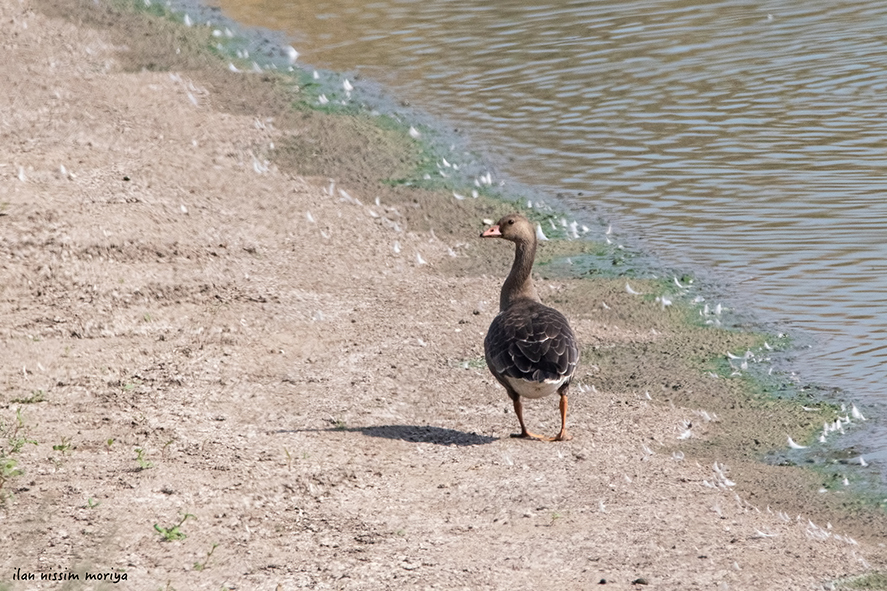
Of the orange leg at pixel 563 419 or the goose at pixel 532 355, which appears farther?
the orange leg at pixel 563 419

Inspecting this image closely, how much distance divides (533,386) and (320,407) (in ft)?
4.98

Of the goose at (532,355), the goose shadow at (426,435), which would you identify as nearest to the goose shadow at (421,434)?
the goose shadow at (426,435)

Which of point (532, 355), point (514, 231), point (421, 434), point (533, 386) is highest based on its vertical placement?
point (514, 231)

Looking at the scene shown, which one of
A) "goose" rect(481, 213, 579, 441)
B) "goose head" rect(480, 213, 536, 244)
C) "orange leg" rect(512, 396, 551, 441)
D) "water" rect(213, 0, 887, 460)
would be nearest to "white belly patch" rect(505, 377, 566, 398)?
"goose" rect(481, 213, 579, 441)

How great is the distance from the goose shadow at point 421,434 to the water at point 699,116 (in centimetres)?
262

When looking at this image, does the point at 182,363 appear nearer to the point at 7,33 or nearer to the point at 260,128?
the point at 260,128

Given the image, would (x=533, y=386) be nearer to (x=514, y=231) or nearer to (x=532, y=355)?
(x=532, y=355)

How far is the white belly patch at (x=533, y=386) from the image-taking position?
25.5ft

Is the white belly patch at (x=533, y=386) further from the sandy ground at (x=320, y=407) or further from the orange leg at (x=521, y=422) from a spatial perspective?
the sandy ground at (x=320, y=407)

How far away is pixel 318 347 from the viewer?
31.1 feet

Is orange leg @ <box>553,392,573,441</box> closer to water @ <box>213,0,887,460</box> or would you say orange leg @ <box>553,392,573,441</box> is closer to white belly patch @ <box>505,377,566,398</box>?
white belly patch @ <box>505,377,566,398</box>

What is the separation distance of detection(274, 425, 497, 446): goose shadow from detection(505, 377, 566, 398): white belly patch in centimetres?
42

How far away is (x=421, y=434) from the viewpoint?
26.5ft

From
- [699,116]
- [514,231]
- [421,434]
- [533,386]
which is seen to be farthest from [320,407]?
[699,116]
